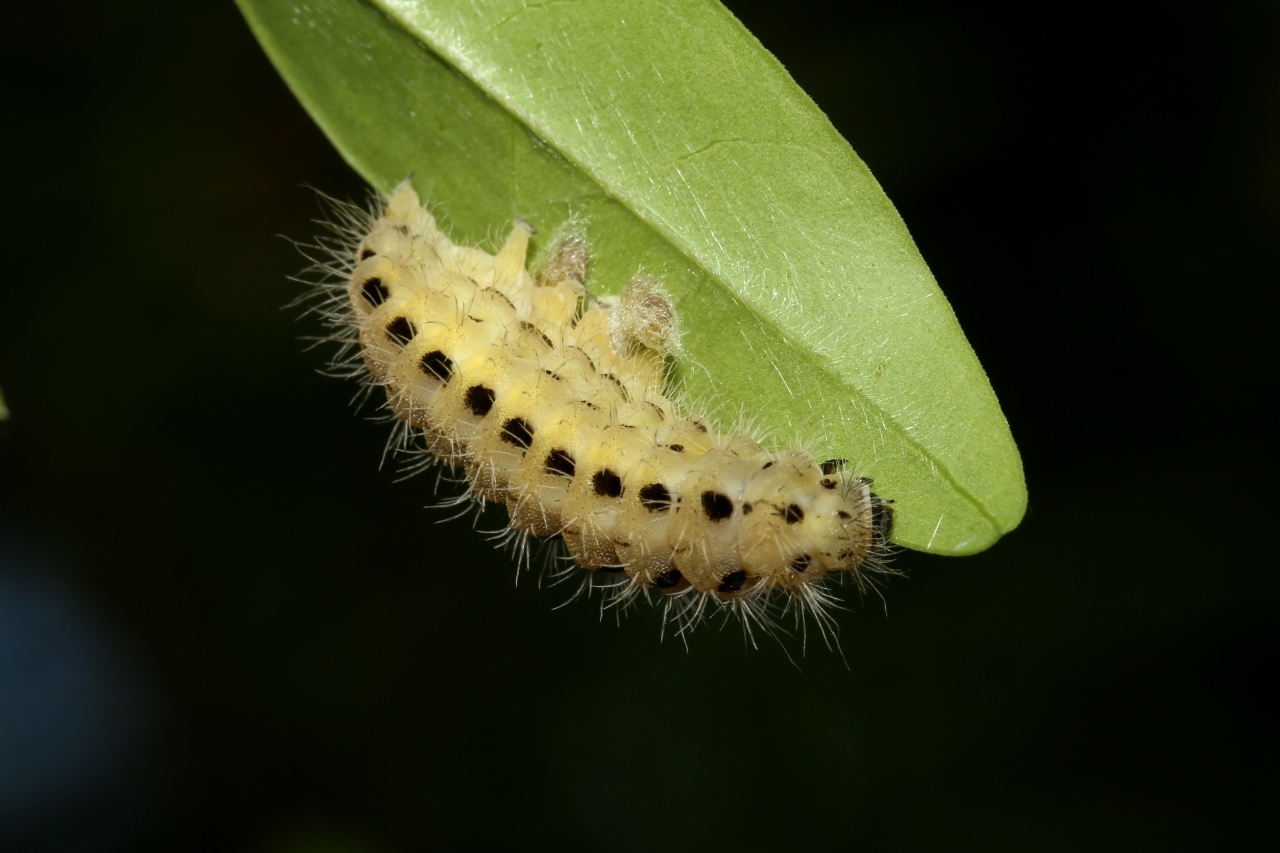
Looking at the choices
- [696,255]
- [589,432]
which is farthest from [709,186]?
[589,432]

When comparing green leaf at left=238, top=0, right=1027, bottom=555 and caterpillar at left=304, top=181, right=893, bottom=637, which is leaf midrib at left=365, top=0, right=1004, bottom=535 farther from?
caterpillar at left=304, top=181, right=893, bottom=637

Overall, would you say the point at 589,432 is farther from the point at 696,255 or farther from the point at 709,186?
the point at 709,186

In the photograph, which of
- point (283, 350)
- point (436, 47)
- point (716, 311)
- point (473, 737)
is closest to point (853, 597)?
point (473, 737)

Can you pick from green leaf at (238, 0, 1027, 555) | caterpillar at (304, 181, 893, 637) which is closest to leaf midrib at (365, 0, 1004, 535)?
green leaf at (238, 0, 1027, 555)

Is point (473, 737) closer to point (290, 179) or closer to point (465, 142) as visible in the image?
point (290, 179)

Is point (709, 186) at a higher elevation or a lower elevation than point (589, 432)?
higher

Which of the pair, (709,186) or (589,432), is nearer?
(709,186)
